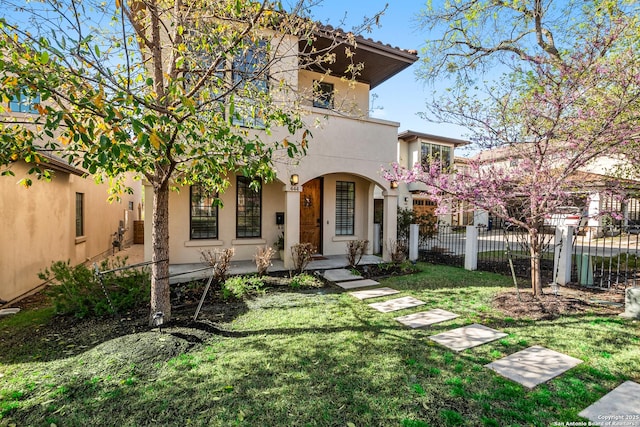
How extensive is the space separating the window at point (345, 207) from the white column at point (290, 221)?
2732 millimetres

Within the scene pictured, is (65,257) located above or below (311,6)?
below

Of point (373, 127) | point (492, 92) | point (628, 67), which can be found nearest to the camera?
point (628, 67)

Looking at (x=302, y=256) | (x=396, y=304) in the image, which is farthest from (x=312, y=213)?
(x=396, y=304)

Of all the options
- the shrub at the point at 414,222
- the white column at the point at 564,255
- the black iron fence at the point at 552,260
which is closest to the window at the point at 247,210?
the shrub at the point at 414,222

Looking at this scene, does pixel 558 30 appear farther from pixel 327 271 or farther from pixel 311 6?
pixel 327 271

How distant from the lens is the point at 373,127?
10.2 m

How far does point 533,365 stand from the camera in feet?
11.7

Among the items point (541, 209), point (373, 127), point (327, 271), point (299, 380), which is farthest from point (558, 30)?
point (299, 380)

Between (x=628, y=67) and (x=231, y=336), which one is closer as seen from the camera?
(x=231, y=336)

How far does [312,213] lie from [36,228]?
7350 millimetres

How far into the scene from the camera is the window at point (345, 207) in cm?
1119

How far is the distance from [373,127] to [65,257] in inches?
396

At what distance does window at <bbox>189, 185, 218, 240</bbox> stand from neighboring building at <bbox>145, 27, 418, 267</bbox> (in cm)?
3

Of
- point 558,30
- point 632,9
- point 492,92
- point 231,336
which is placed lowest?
point 231,336
